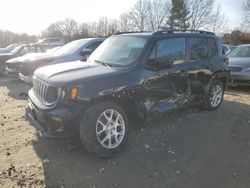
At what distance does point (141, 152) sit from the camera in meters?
4.76

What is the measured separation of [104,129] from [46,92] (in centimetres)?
104

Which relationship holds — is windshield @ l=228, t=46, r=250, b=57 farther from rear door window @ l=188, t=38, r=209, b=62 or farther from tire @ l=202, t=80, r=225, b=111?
rear door window @ l=188, t=38, r=209, b=62

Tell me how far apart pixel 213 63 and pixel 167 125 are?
1.93 metres

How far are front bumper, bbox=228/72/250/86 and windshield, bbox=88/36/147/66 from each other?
5.45 m

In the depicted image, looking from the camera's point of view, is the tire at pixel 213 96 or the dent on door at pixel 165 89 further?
the tire at pixel 213 96

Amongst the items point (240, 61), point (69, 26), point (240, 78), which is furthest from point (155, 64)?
point (69, 26)

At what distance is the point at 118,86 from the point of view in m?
4.60

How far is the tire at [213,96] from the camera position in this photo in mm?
6859

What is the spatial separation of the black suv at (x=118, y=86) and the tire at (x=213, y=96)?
0.33m

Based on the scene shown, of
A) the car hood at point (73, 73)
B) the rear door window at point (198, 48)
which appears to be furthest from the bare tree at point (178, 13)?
the car hood at point (73, 73)

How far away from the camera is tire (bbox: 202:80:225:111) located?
6859mm

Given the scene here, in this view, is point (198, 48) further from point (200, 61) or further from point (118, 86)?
point (118, 86)

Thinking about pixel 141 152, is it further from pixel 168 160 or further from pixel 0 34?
pixel 0 34

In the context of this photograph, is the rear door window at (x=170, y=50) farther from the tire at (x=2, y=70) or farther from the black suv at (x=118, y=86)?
the tire at (x=2, y=70)
